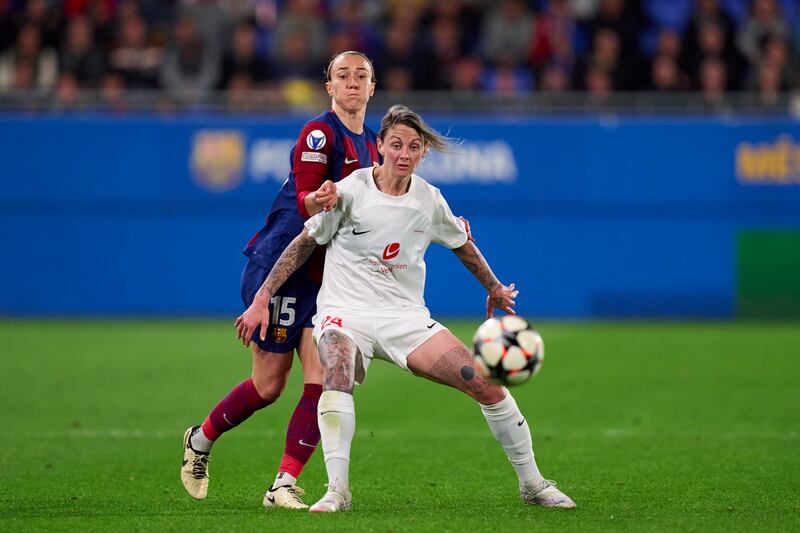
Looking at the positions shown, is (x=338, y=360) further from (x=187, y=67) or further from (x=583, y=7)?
(x=583, y=7)

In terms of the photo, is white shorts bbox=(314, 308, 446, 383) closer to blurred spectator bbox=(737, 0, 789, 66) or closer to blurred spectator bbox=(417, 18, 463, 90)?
blurred spectator bbox=(417, 18, 463, 90)

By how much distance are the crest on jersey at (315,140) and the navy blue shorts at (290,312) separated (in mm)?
741

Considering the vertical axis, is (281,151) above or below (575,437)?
above

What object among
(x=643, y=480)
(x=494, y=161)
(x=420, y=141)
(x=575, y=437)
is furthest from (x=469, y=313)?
(x=420, y=141)

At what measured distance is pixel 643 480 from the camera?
762 centimetres

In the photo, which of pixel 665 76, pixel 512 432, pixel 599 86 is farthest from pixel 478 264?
pixel 665 76

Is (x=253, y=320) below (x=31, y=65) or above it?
below

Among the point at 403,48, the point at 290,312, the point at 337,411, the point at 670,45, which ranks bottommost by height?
the point at 337,411

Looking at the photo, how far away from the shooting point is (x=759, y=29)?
65.3ft

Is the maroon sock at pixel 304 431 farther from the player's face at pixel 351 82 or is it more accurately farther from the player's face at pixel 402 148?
the player's face at pixel 351 82

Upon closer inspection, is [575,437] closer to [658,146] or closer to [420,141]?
[420,141]

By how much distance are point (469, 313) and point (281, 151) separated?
3734 millimetres

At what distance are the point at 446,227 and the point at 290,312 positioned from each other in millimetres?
1040

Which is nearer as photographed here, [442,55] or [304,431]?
[304,431]
